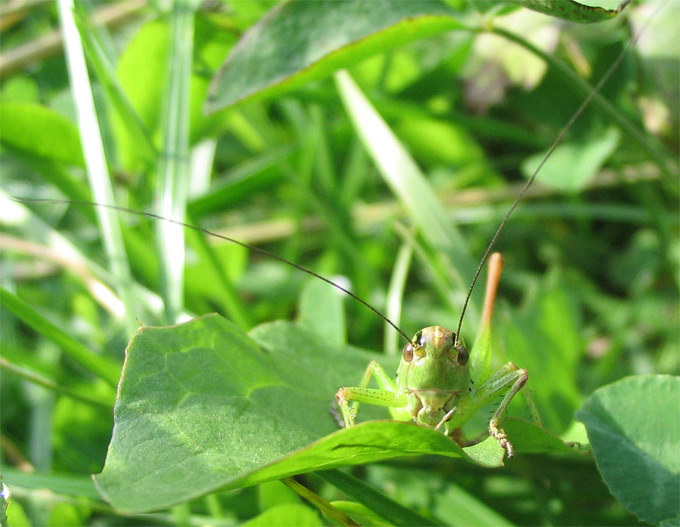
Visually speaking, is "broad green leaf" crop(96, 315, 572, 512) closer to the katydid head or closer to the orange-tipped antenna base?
the katydid head

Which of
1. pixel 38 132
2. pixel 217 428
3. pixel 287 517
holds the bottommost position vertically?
pixel 287 517

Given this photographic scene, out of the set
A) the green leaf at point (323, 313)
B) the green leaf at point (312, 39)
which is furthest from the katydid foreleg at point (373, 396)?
the green leaf at point (312, 39)

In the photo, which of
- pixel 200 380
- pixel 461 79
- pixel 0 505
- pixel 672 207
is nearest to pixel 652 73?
pixel 461 79

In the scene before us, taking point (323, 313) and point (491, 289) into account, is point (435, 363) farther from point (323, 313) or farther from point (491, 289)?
point (323, 313)

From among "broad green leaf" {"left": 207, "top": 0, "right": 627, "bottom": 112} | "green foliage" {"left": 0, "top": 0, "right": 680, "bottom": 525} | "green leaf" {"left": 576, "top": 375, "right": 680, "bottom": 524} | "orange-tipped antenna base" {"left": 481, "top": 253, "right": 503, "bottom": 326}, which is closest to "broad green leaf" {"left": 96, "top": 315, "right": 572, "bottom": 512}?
"green foliage" {"left": 0, "top": 0, "right": 680, "bottom": 525}

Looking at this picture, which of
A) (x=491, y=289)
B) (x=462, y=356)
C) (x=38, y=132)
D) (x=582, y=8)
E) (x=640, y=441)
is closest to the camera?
(x=640, y=441)

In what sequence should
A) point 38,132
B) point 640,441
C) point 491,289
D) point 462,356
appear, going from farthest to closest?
point 38,132
point 491,289
point 462,356
point 640,441

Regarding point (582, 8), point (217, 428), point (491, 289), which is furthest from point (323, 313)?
point (582, 8)
